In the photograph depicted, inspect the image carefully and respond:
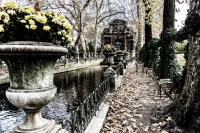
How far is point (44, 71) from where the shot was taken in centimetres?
225

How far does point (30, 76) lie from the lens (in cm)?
213

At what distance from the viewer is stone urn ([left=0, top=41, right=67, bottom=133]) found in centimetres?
196

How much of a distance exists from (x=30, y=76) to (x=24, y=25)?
630mm

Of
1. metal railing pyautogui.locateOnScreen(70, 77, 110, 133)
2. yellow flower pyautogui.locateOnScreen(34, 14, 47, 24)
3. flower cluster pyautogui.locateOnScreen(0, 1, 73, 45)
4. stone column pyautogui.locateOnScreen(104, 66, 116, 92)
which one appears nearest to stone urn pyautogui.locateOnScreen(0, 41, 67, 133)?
flower cluster pyautogui.locateOnScreen(0, 1, 73, 45)

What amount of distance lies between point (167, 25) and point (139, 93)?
433cm

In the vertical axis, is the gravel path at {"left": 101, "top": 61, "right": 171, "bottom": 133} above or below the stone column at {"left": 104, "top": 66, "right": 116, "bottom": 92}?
below

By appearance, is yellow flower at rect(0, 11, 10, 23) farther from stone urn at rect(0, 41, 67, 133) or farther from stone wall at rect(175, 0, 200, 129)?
stone wall at rect(175, 0, 200, 129)

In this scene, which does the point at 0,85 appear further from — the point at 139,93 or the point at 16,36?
the point at 16,36

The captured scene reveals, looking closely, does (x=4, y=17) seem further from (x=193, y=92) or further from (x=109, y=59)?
(x=109, y=59)

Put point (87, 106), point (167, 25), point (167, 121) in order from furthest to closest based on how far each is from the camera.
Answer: point (167, 25)
point (167, 121)
point (87, 106)

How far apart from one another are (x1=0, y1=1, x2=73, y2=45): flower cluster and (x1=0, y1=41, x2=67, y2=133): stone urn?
0.39ft

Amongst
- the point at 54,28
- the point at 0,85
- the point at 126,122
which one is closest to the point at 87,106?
the point at 126,122

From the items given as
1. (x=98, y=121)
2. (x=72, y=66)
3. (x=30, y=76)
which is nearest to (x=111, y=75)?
(x=98, y=121)

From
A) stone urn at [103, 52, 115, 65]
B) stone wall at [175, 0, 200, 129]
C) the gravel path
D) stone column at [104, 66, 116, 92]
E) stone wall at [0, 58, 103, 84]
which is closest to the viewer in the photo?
stone wall at [175, 0, 200, 129]
